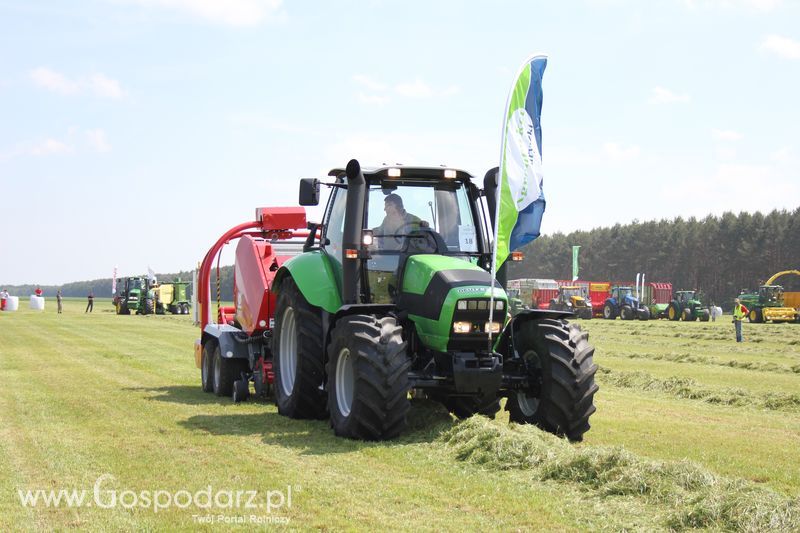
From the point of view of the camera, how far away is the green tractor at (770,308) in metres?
46.2

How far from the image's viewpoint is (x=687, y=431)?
397 inches

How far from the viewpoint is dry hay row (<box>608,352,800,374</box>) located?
19.3 m

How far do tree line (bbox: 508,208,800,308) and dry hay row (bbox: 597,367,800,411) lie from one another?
56.0m

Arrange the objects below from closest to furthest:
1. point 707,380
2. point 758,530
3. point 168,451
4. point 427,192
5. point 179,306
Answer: point 758,530
point 168,451
point 427,192
point 707,380
point 179,306

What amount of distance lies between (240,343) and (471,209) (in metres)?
4.56

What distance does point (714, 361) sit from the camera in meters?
21.1

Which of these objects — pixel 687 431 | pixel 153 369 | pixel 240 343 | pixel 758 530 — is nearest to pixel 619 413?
pixel 687 431

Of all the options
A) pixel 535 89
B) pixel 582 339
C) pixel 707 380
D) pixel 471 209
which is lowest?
pixel 707 380

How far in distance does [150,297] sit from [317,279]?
169 ft

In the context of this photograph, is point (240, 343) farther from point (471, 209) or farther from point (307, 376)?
point (471, 209)

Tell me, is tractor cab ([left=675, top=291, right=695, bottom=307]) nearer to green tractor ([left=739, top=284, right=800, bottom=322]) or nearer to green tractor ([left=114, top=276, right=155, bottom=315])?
green tractor ([left=739, top=284, right=800, bottom=322])

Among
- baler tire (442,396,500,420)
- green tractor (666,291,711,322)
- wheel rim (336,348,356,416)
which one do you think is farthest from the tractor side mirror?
green tractor (666,291,711,322)

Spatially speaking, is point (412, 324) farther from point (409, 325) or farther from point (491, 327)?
point (491, 327)

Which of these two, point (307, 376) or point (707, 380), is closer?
point (307, 376)
